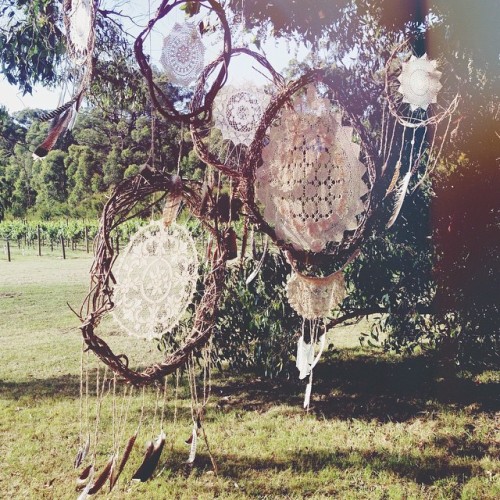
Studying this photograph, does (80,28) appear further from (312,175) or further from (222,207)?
(312,175)

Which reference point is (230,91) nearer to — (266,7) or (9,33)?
(266,7)

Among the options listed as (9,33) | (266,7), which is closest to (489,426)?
(266,7)

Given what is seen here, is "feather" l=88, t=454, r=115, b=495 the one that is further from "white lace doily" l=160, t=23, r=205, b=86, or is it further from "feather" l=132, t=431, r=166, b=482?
"white lace doily" l=160, t=23, r=205, b=86

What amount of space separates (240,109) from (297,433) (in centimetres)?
215

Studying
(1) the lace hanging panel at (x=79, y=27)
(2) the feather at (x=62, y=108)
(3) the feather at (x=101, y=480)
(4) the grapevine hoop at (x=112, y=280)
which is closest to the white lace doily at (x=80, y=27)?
(1) the lace hanging panel at (x=79, y=27)

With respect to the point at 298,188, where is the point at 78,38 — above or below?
above

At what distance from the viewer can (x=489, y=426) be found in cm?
344

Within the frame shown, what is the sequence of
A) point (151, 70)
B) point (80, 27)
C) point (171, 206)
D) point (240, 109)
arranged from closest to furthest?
point (151, 70)
point (80, 27)
point (171, 206)
point (240, 109)

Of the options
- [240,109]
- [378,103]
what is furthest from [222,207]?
[378,103]

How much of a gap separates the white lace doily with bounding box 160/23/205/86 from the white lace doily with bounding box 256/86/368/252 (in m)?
0.31

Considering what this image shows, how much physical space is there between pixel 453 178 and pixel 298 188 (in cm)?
196

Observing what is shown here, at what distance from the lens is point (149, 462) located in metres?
1.57

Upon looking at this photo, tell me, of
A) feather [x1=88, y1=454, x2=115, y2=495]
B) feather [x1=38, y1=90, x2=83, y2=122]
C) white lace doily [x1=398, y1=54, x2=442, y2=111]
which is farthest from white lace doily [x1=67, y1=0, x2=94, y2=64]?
feather [x1=88, y1=454, x2=115, y2=495]

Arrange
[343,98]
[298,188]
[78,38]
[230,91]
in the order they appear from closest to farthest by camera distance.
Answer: [78,38] → [298,188] → [343,98] → [230,91]
